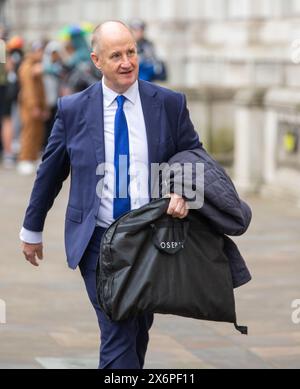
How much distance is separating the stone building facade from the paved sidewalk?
8.24ft

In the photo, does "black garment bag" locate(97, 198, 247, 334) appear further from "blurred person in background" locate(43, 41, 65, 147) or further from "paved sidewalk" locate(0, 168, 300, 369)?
"blurred person in background" locate(43, 41, 65, 147)

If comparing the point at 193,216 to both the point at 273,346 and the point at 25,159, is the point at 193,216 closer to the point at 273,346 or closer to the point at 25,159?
the point at 273,346

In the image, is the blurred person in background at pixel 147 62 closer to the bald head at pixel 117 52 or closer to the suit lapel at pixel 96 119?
the suit lapel at pixel 96 119

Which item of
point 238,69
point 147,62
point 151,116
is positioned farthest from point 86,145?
point 238,69

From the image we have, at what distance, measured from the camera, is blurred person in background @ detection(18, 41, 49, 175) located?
18.5m

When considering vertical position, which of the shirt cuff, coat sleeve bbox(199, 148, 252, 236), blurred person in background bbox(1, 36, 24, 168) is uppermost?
coat sleeve bbox(199, 148, 252, 236)

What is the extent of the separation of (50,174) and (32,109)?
12.6 m

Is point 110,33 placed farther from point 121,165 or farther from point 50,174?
point 50,174

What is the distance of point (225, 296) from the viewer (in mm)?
5758

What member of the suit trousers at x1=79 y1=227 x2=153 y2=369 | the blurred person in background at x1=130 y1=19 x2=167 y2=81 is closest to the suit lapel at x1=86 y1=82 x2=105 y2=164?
the suit trousers at x1=79 y1=227 x2=153 y2=369

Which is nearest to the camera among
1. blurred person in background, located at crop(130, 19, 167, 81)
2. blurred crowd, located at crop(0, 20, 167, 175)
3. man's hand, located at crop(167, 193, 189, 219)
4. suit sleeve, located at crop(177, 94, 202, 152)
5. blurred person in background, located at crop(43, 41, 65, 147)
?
man's hand, located at crop(167, 193, 189, 219)

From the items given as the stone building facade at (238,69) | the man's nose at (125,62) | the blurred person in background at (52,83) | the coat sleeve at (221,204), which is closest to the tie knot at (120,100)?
the man's nose at (125,62)
